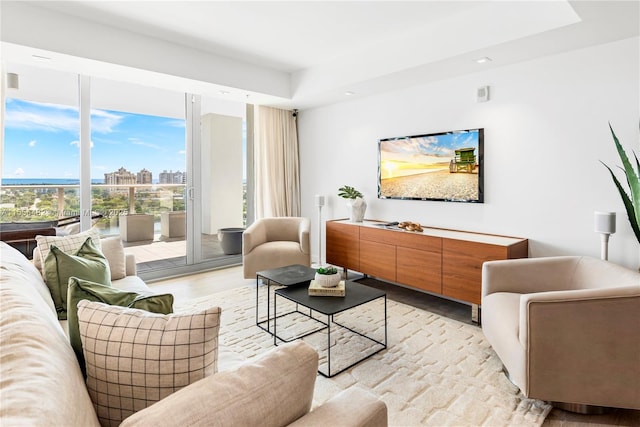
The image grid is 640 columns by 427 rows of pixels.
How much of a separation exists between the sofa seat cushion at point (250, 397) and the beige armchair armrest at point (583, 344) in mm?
1395

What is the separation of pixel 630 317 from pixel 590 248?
1.37 meters

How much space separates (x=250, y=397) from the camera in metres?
0.82

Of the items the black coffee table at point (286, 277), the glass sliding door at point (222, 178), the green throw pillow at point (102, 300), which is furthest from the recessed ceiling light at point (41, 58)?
the green throw pillow at point (102, 300)

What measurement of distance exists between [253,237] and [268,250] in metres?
0.25

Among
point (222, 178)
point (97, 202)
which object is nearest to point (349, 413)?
point (97, 202)

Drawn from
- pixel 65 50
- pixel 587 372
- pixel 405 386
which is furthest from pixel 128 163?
pixel 587 372

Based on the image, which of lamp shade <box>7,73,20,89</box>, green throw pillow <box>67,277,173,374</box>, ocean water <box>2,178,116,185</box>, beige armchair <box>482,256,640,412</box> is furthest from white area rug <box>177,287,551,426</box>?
lamp shade <box>7,73,20,89</box>

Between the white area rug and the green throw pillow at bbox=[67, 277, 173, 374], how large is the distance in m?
1.20

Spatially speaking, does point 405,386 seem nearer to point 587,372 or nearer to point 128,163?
point 587,372

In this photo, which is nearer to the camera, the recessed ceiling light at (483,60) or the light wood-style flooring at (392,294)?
the light wood-style flooring at (392,294)

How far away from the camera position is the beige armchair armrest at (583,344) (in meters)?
1.73

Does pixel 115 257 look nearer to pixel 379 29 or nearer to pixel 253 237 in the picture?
pixel 253 237

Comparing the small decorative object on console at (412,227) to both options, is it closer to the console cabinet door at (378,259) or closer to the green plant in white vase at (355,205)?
the console cabinet door at (378,259)

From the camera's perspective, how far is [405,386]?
214 cm
